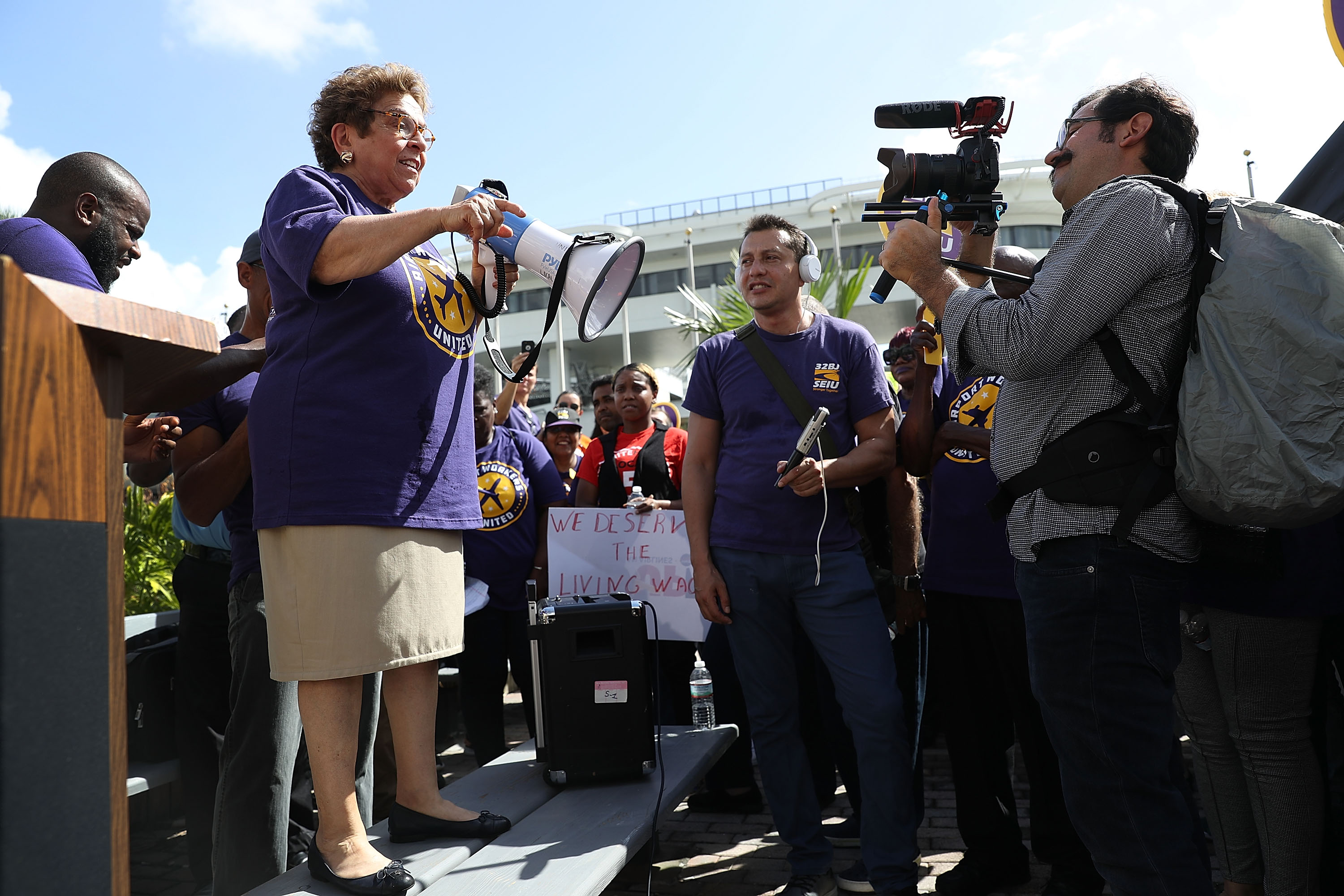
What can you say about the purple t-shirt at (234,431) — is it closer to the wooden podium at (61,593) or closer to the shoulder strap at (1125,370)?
the wooden podium at (61,593)

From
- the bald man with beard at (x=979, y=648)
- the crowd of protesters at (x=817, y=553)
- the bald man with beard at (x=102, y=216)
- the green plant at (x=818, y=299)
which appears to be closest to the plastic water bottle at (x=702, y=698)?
the crowd of protesters at (x=817, y=553)

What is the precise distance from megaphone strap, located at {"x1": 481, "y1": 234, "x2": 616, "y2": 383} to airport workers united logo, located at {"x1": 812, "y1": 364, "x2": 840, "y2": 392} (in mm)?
1142

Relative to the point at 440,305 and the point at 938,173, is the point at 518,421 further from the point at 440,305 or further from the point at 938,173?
the point at 938,173

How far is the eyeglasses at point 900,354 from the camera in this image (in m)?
3.98

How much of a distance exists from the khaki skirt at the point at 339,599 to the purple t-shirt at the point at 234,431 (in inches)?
28.3

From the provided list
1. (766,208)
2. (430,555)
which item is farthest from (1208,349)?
(766,208)

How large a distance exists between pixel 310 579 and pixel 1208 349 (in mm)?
2030

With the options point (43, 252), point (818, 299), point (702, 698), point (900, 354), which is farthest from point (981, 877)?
point (818, 299)

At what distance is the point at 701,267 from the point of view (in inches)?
1476

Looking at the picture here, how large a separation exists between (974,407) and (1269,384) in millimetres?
1722

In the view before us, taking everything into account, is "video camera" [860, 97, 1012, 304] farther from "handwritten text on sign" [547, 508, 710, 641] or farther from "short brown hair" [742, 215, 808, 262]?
"handwritten text on sign" [547, 508, 710, 641]

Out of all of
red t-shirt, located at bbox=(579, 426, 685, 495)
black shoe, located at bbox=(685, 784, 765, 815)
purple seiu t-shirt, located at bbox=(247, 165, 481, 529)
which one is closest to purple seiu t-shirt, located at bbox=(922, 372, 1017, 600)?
black shoe, located at bbox=(685, 784, 765, 815)

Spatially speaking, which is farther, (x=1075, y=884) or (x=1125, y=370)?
(x=1075, y=884)

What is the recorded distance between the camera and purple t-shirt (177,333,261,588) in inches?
109
